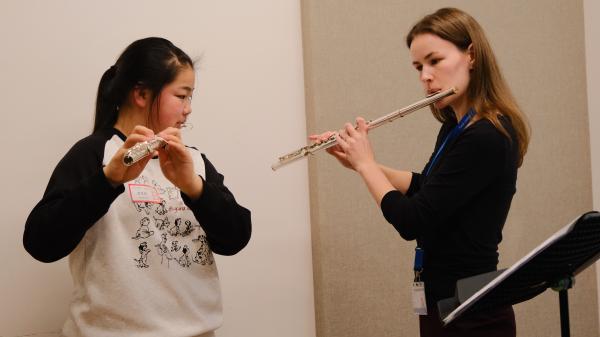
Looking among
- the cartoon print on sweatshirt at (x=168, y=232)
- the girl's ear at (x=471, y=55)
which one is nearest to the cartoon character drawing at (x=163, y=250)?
the cartoon print on sweatshirt at (x=168, y=232)

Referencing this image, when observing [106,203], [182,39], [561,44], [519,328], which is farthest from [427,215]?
[561,44]

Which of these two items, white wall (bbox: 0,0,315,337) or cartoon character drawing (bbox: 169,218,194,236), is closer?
cartoon character drawing (bbox: 169,218,194,236)

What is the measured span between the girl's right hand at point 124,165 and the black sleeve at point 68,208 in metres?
0.02

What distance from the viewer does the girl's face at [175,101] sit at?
1.47 meters

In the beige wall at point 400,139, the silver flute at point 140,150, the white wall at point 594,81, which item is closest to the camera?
the silver flute at point 140,150

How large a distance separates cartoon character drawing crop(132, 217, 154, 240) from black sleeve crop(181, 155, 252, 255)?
96mm

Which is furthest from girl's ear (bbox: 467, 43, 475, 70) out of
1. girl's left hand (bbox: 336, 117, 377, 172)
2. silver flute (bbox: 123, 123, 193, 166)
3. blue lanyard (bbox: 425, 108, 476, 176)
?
silver flute (bbox: 123, 123, 193, 166)

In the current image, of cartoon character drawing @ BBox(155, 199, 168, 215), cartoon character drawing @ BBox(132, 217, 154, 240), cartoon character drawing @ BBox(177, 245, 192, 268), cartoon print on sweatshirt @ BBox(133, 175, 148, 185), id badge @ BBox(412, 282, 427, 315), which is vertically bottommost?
id badge @ BBox(412, 282, 427, 315)

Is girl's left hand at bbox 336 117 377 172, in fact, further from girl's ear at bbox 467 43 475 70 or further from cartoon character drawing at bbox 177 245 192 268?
cartoon character drawing at bbox 177 245 192 268

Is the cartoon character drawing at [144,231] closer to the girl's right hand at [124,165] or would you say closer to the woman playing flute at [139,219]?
the woman playing flute at [139,219]

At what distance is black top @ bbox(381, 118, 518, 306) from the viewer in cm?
136

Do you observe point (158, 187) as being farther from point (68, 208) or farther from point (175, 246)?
point (68, 208)

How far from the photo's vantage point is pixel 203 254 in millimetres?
1460

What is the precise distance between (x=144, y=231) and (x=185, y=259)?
12cm
